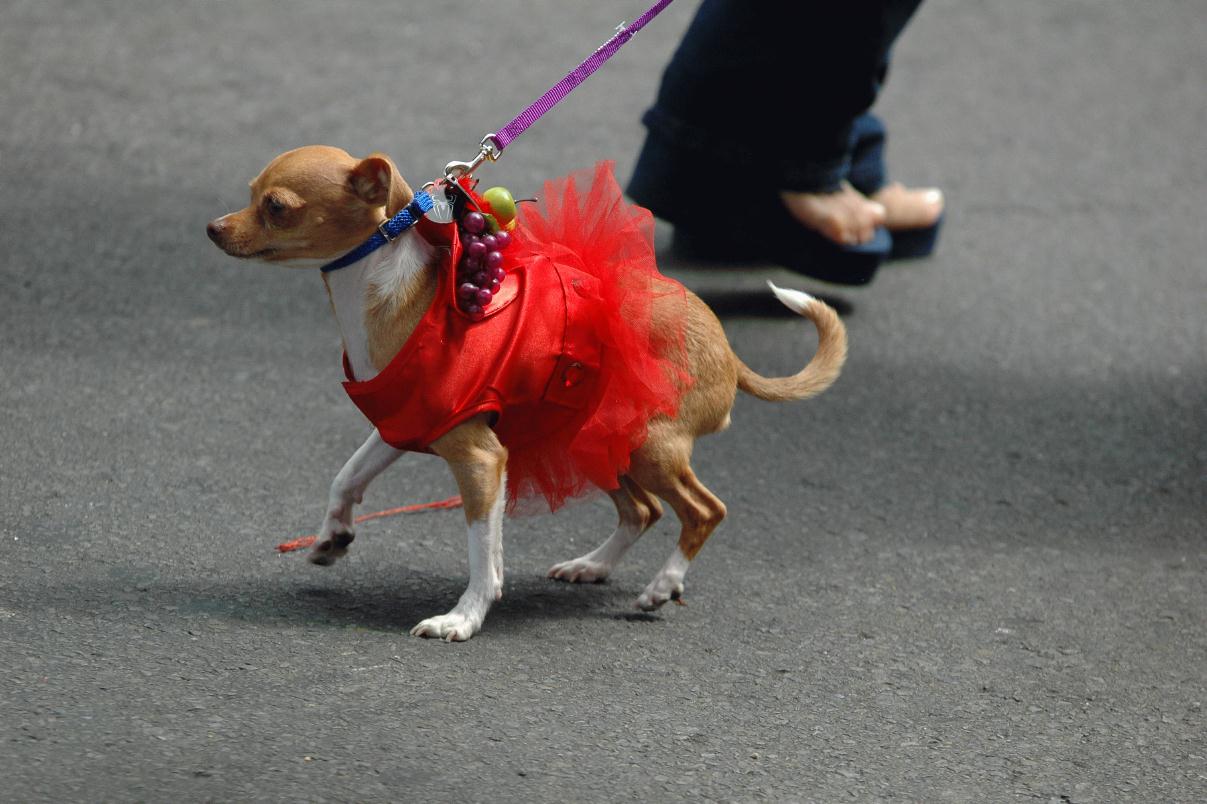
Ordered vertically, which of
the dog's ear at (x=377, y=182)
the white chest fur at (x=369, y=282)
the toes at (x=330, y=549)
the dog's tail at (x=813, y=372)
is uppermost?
the dog's ear at (x=377, y=182)

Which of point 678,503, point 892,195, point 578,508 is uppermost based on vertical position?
point 892,195

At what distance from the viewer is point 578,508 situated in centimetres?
379

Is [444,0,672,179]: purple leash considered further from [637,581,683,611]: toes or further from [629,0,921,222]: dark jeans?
[629,0,921,222]: dark jeans

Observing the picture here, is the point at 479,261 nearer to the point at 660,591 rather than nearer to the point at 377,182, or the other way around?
the point at 377,182

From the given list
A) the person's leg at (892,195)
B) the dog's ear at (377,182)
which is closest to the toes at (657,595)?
the dog's ear at (377,182)

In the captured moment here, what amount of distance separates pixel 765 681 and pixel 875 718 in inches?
9.4

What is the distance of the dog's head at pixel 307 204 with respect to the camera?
2.76 m

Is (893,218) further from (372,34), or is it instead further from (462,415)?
(462,415)

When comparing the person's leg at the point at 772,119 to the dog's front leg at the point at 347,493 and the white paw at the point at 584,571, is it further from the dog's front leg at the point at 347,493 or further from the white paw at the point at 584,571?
the dog's front leg at the point at 347,493

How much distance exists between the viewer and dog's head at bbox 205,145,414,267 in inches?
109

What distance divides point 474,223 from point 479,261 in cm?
8

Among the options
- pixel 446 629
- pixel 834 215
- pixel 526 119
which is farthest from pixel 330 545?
pixel 834 215

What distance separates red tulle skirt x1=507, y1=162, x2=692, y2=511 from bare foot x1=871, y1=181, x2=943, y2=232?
2.81 metres

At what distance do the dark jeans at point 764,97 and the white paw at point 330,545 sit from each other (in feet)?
8.11
